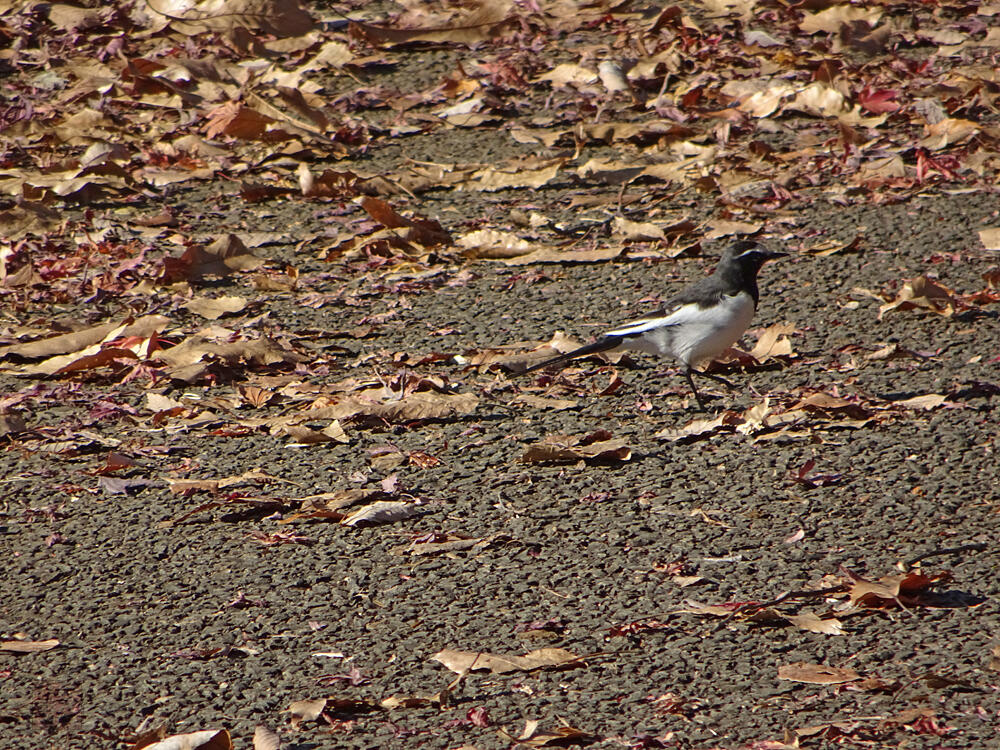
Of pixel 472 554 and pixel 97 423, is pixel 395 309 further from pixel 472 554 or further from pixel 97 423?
pixel 472 554

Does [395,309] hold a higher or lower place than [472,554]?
lower

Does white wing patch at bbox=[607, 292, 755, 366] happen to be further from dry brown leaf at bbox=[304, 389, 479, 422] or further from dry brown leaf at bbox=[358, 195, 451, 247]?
dry brown leaf at bbox=[358, 195, 451, 247]

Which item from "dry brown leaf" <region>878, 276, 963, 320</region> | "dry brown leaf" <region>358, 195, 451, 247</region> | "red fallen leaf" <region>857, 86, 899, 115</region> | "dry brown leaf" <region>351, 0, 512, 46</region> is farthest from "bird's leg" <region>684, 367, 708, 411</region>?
"dry brown leaf" <region>351, 0, 512, 46</region>

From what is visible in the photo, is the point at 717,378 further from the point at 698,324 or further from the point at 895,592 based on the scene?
the point at 895,592

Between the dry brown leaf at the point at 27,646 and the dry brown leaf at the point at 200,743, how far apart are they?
0.70 m

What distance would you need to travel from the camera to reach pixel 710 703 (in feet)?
10.8

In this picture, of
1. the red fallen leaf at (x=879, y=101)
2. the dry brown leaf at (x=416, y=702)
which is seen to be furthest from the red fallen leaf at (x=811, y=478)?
the red fallen leaf at (x=879, y=101)

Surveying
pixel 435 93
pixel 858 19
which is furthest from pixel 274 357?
pixel 858 19

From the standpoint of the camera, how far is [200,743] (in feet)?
10.5

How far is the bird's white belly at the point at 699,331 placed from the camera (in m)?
5.43

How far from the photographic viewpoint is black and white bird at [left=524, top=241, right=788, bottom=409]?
17.9 feet

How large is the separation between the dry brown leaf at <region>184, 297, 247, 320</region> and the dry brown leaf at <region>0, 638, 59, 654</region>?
2.75 meters

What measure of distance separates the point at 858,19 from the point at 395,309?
497cm

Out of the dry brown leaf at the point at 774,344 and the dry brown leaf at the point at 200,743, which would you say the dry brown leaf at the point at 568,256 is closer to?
the dry brown leaf at the point at 774,344
